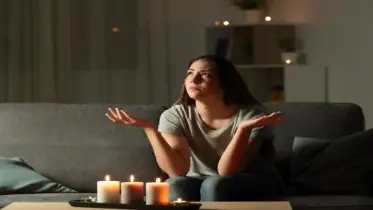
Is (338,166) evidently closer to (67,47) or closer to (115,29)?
(115,29)

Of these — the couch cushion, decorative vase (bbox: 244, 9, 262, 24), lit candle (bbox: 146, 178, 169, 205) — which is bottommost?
the couch cushion

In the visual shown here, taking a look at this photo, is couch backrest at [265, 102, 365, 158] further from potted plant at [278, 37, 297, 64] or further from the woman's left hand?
potted plant at [278, 37, 297, 64]

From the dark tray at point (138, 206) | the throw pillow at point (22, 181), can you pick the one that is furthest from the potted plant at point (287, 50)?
the dark tray at point (138, 206)

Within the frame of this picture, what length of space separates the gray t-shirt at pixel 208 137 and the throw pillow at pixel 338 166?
0.20m

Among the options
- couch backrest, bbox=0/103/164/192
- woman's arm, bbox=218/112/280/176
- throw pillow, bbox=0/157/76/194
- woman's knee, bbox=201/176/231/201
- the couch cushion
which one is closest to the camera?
woman's knee, bbox=201/176/231/201

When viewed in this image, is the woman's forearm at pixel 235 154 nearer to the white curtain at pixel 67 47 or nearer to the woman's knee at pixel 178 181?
the woman's knee at pixel 178 181

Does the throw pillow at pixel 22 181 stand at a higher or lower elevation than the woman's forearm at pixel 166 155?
lower

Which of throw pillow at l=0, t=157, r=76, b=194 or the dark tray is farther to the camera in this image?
throw pillow at l=0, t=157, r=76, b=194

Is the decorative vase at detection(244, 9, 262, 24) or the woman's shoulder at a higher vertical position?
the decorative vase at detection(244, 9, 262, 24)

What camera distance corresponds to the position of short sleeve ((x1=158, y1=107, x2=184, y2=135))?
278 centimetres

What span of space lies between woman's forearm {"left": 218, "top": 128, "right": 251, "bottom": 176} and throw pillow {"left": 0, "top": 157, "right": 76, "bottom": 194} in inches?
29.1

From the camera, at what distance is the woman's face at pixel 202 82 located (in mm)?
2781

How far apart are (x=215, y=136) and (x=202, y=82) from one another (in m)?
0.23

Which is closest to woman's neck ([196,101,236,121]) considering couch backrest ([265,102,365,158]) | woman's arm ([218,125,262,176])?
woman's arm ([218,125,262,176])
